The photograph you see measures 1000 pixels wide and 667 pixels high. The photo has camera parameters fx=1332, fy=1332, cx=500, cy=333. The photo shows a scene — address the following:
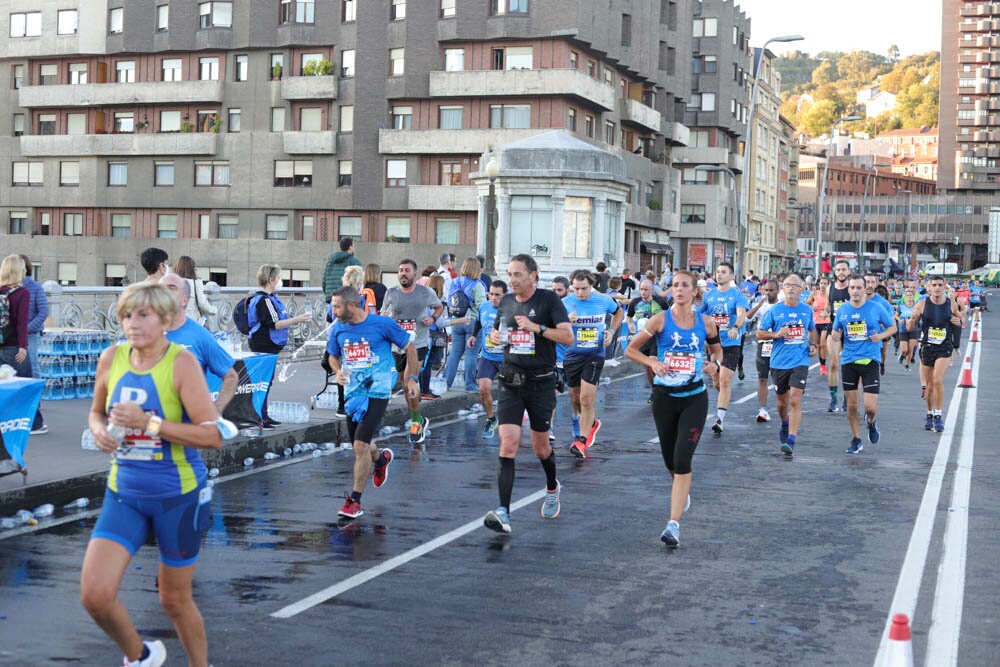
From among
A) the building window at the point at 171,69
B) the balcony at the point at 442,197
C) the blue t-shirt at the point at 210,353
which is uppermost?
the building window at the point at 171,69

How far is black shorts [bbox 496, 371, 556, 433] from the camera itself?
9477mm

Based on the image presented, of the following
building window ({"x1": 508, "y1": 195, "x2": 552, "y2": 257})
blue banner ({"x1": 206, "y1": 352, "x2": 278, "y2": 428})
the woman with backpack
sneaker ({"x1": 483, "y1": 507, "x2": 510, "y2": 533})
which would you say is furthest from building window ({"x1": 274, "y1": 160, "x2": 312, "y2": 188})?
sneaker ({"x1": 483, "y1": 507, "x2": 510, "y2": 533})

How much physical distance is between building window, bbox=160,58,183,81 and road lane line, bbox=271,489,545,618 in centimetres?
5534

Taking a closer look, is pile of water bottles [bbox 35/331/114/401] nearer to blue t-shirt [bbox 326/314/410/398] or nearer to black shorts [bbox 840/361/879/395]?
blue t-shirt [bbox 326/314/410/398]

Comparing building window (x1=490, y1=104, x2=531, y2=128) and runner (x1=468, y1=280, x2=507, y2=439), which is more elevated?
building window (x1=490, y1=104, x2=531, y2=128)

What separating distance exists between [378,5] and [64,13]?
53.6ft

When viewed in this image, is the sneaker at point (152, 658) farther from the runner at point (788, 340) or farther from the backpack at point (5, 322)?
the runner at point (788, 340)

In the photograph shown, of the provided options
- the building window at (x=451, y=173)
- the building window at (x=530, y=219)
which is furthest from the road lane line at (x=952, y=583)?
the building window at (x=451, y=173)

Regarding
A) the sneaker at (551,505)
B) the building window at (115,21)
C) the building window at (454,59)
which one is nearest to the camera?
the sneaker at (551,505)

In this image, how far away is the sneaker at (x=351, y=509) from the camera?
9.54 metres

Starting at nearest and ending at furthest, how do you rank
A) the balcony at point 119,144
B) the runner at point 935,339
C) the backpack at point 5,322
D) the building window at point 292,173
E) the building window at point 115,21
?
1. the backpack at point 5,322
2. the runner at point 935,339
3. the building window at point 292,173
4. the balcony at point 119,144
5. the building window at point 115,21

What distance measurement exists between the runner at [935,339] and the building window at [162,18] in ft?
165

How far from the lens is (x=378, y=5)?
58750 millimetres

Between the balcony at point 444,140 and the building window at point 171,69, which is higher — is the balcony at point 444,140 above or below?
below
